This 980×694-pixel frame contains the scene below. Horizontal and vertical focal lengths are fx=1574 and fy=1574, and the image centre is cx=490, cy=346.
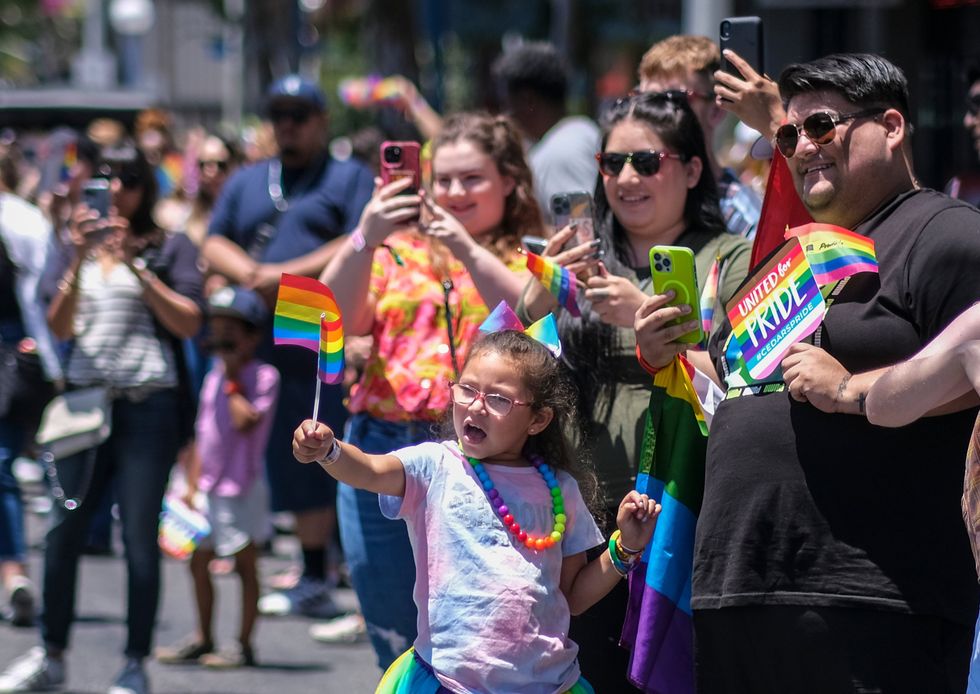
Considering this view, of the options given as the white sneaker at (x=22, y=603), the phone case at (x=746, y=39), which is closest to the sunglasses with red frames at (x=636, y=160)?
the phone case at (x=746, y=39)

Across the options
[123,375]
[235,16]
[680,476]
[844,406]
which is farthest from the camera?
[235,16]

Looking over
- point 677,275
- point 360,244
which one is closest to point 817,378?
point 677,275

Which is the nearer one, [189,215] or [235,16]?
[189,215]

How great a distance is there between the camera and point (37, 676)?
5.96m

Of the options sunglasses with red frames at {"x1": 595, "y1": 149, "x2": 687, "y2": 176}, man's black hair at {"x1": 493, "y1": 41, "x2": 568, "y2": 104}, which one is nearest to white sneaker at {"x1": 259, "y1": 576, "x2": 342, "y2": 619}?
man's black hair at {"x1": 493, "y1": 41, "x2": 568, "y2": 104}

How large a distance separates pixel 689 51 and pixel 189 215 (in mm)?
5901

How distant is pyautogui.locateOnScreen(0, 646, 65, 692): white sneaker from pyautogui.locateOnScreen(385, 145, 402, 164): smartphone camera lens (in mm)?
2730

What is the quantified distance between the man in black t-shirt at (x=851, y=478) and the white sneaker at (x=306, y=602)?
4401mm

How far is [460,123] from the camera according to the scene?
15.2 feet

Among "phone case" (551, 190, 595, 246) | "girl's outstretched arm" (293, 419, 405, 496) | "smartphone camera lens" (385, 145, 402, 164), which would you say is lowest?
"girl's outstretched arm" (293, 419, 405, 496)

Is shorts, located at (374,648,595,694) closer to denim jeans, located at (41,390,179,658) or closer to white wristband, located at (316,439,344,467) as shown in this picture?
white wristband, located at (316,439,344,467)

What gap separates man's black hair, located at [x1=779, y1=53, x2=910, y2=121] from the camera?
3285mm

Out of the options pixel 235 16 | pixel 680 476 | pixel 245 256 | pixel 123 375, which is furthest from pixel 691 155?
pixel 235 16

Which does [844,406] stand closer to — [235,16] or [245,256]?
[245,256]
